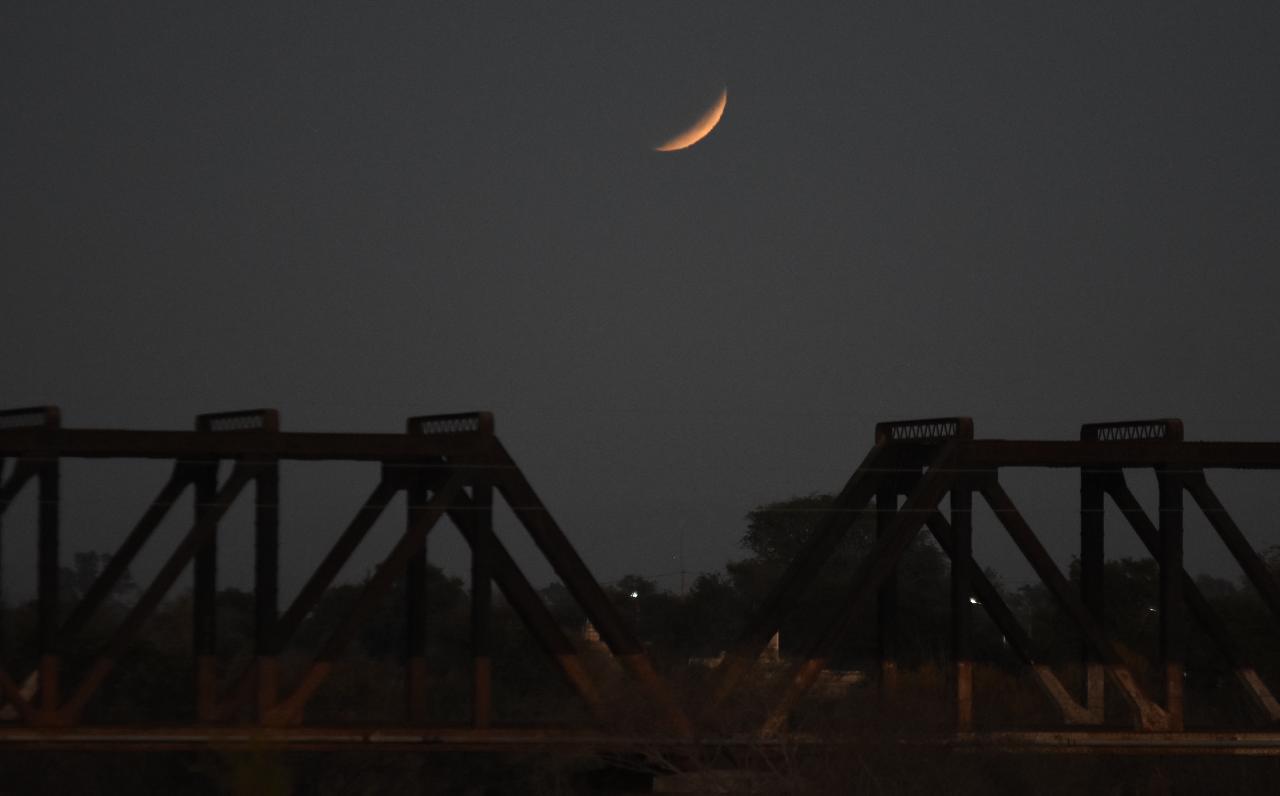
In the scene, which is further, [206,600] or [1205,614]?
[1205,614]

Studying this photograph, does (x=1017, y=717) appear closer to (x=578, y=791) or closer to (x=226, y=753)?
(x=578, y=791)

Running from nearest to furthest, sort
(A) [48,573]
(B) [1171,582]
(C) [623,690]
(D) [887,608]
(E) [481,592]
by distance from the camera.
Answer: (A) [48,573] → (E) [481,592] → (C) [623,690] → (B) [1171,582] → (D) [887,608]

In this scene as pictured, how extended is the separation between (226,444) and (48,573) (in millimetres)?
2111

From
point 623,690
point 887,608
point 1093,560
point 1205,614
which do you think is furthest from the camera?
point 1093,560

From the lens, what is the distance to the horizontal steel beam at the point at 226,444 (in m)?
17.4

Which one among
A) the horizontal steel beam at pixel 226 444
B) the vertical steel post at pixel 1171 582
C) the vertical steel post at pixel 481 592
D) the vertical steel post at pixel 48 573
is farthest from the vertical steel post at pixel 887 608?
the vertical steel post at pixel 48 573

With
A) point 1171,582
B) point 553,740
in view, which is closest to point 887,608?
point 1171,582

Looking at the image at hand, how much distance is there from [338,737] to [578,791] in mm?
3680

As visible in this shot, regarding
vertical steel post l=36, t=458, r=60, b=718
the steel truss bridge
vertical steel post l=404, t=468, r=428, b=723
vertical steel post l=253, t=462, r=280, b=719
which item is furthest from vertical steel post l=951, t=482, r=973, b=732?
vertical steel post l=36, t=458, r=60, b=718

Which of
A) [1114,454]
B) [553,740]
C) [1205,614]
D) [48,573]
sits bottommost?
[553,740]

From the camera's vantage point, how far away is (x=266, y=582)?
1750 cm

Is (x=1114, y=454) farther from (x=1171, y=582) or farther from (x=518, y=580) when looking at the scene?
(x=518, y=580)

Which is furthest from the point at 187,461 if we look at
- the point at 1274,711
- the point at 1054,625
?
the point at 1054,625

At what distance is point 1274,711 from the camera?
19.2 metres
